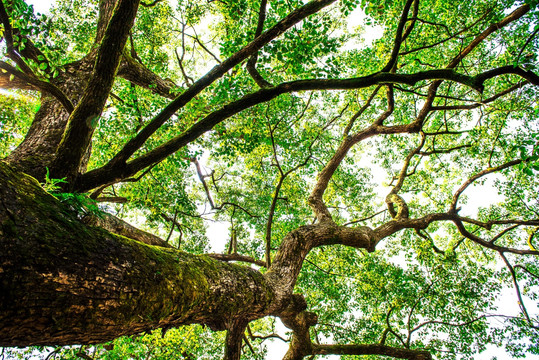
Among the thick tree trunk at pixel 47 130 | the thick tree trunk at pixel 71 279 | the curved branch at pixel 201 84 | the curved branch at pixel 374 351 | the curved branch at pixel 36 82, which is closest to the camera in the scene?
the thick tree trunk at pixel 71 279

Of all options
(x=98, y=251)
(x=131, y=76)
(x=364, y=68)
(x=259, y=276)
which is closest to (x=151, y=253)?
(x=98, y=251)

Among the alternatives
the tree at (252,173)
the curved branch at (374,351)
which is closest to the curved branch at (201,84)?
the tree at (252,173)

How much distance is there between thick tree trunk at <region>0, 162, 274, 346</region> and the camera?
1250 mm

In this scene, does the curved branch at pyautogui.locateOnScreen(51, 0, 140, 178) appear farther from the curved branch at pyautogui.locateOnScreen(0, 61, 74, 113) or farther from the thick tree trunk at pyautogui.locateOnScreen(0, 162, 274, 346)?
the thick tree trunk at pyautogui.locateOnScreen(0, 162, 274, 346)

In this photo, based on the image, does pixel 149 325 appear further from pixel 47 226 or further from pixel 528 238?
pixel 528 238

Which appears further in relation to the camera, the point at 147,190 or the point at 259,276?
the point at 147,190

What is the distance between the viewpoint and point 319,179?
6.62 metres

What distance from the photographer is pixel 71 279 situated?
4.69 feet

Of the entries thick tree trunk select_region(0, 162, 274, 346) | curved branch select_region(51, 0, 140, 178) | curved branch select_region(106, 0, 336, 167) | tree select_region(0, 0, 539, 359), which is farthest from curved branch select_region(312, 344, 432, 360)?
curved branch select_region(51, 0, 140, 178)

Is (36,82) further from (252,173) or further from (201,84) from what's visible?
(252,173)

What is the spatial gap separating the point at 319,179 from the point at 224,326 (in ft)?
14.9

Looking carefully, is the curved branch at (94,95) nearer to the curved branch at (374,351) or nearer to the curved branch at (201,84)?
the curved branch at (201,84)

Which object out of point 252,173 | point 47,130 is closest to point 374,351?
point 252,173

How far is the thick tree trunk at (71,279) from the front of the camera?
125 centimetres
